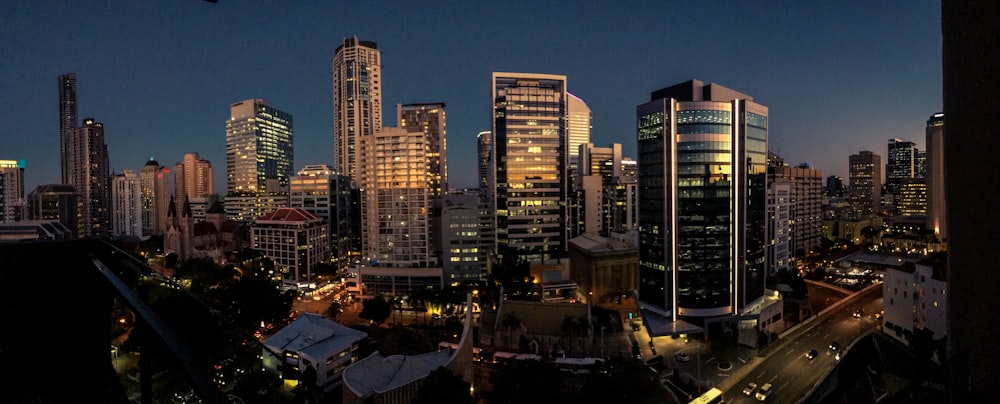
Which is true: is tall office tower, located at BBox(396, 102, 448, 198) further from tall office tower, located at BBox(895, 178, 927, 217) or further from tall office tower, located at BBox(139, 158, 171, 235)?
tall office tower, located at BBox(895, 178, 927, 217)

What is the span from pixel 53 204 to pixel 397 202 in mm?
43478

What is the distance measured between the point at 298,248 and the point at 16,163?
33.0m

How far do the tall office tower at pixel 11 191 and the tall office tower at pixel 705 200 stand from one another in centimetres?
4763

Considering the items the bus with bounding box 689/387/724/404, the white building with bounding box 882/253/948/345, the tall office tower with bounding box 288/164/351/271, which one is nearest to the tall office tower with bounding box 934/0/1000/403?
the bus with bounding box 689/387/724/404

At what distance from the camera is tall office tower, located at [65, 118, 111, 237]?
74625 mm

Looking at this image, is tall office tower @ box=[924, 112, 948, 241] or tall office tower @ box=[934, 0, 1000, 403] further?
tall office tower @ box=[924, 112, 948, 241]

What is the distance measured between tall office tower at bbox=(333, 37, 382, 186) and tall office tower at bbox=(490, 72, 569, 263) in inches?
2569

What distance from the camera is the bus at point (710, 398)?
15.3 m

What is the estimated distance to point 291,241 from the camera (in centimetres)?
3650

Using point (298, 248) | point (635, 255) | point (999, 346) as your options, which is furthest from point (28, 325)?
point (298, 248)

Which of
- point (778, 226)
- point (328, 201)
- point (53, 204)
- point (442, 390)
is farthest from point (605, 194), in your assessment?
point (53, 204)

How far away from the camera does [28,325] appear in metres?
2.78

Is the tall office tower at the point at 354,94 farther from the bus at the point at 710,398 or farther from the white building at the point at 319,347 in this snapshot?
the bus at the point at 710,398

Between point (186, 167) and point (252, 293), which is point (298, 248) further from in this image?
point (186, 167)
